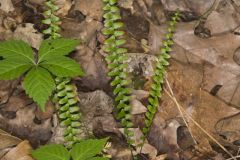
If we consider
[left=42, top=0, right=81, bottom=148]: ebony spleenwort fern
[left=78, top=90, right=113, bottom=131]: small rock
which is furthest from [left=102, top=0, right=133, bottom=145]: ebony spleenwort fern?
[left=42, top=0, right=81, bottom=148]: ebony spleenwort fern

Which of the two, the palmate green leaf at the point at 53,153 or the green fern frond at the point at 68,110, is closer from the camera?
the palmate green leaf at the point at 53,153

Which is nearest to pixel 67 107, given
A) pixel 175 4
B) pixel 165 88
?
pixel 165 88

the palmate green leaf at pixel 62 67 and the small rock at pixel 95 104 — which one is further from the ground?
the palmate green leaf at pixel 62 67

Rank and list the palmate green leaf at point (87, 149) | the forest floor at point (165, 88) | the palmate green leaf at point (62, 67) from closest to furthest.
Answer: the palmate green leaf at point (87, 149) < the palmate green leaf at point (62, 67) < the forest floor at point (165, 88)

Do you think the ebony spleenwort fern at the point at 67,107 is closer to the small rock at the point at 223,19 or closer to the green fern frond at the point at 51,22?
the green fern frond at the point at 51,22

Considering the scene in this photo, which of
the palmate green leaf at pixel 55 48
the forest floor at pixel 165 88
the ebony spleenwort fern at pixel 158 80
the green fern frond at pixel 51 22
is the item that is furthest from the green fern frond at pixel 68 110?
the ebony spleenwort fern at pixel 158 80

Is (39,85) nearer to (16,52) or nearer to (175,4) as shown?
(16,52)

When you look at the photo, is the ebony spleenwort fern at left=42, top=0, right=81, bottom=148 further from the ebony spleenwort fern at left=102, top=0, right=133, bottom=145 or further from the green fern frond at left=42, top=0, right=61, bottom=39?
the ebony spleenwort fern at left=102, top=0, right=133, bottom=145
